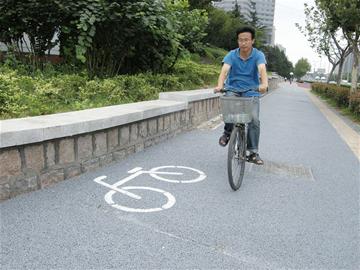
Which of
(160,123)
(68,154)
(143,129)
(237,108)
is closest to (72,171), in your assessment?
(68,154)

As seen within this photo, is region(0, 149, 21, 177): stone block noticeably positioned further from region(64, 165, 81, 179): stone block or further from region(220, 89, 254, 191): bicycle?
region(220, 89, 254, 191): bicycle

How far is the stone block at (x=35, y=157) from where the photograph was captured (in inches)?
166

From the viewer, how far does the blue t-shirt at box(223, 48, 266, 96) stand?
5.38 meters

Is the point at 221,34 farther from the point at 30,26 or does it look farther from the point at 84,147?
the point at 84,147

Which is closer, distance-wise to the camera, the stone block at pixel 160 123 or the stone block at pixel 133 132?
the stone block at pixel 133 132

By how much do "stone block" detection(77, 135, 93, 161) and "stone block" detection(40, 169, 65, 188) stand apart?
346 mm

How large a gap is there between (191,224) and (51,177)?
1695 millimetres

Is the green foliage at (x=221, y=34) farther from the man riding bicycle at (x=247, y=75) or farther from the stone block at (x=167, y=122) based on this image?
the man riding bicycle at (x=247, y=75)

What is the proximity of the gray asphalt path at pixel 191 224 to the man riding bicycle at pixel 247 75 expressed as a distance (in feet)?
1.98

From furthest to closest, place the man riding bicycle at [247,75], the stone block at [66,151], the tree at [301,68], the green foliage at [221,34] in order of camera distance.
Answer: the tree at [301,68]
the green foliage at [221,34]
the man riding bicycle at [247,75]
the stone block at [66,151]

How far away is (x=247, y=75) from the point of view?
17.9 ft

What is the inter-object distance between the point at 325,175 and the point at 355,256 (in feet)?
9.25

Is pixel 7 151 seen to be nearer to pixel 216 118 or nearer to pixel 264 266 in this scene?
pixel 264 266

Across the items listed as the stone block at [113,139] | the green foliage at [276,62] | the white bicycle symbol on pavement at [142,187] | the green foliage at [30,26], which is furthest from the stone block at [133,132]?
the green foliage at [276,62]
